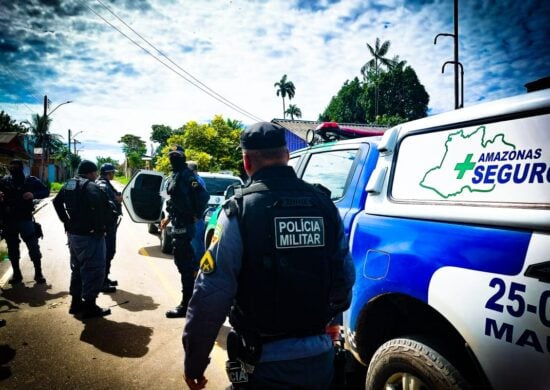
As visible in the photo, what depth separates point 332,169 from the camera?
2.96 meters

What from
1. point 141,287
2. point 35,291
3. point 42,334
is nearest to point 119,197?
point 141,287

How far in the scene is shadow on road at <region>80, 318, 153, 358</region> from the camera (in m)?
3.27

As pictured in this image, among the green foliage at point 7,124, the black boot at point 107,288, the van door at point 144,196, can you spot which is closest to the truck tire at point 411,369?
the black boot at point 107,288

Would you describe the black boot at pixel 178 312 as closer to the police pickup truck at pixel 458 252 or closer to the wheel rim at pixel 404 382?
the police pickup truck at pixel 458 252

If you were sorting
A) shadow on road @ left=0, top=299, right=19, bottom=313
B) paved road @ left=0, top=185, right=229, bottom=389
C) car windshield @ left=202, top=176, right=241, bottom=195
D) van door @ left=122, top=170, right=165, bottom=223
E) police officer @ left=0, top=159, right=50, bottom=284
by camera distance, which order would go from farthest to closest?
car windshield @ left=202, top=176, right=241, bottom=195, van door @ left=122, top=170, right=165, bottom=223, police officer @ left=0, top=159, right=50, bottom=284, shadow on road @ left=0, top=299, right=19, bottom=313, paved road @ left=0, top=185, right=229, bottom=389

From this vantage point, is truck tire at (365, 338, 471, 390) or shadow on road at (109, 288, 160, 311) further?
shadow on road at (109, 288, 160, 311)

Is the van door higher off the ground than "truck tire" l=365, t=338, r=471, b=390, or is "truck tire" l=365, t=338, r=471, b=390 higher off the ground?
the van door

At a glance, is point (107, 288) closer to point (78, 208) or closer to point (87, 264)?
point (87, 264)

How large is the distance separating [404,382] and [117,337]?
309 cm

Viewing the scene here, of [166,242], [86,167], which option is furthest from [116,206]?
[166,242]

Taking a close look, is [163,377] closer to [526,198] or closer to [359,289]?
[359,289]

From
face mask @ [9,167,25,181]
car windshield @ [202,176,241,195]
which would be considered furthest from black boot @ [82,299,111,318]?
car windshield @ [202,176,241,195]

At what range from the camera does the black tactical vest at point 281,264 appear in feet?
4.51

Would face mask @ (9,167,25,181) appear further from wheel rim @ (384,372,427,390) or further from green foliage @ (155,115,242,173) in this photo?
green foliage @ (155,115,242,173)
